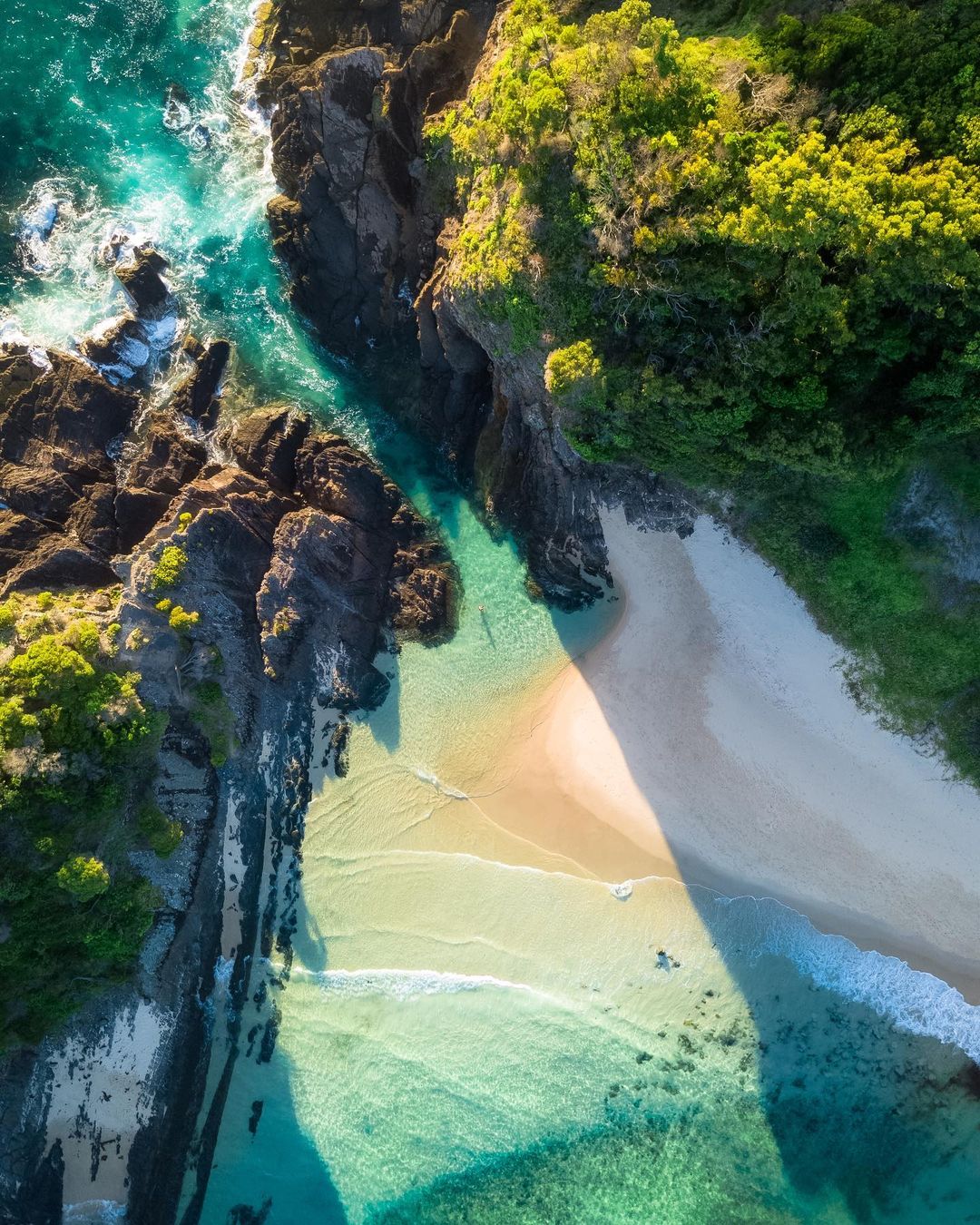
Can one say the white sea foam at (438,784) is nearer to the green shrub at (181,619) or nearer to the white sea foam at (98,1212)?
the green shrub at (181,619)

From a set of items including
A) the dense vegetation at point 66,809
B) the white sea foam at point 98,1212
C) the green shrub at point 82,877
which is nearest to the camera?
the dense vegetation at point 66,809

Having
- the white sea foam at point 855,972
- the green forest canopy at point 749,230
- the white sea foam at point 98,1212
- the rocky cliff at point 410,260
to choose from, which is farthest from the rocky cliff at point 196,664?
the white sea foam at point 855,972

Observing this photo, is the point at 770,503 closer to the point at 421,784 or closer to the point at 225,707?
the point at 421,784

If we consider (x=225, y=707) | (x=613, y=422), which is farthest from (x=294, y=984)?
(x=613, y=422)

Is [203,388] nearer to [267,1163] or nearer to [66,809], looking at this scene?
[66,809]

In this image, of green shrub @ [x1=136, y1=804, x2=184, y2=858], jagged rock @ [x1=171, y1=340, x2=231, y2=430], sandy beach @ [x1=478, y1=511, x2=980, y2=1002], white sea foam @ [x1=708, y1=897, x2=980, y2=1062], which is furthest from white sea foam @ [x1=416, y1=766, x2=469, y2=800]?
jagged rock @ [x1=171, y1=340, x2=231, y2=430]

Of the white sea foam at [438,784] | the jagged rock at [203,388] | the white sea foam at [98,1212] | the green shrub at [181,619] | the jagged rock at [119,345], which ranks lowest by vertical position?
the white sea foam at [98,1212]

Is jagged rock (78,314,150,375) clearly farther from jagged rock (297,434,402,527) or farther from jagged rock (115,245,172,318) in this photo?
jagged rock (297,434,402,527)
